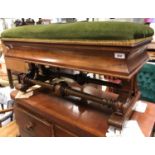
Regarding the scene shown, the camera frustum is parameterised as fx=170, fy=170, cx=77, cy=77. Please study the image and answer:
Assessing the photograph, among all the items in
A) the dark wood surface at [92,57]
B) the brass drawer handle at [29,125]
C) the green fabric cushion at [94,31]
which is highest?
the green fabric cushion at [94,31]

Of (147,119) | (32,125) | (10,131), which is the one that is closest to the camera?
(147,119)

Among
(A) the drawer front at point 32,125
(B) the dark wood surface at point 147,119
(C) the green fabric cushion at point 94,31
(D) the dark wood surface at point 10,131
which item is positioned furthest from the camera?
(D) the dark wood surface at point 10,131

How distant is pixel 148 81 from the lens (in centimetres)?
145

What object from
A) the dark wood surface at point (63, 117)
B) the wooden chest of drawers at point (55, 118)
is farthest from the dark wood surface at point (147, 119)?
the wooden chest of drawers at point (55, 118)

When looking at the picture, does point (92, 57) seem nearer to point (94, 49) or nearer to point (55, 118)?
point (94, 49)

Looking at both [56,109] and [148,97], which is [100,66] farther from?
[148,97]

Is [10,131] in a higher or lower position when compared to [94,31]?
lower

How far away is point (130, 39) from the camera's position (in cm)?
47

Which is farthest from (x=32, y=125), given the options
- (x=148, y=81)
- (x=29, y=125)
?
(x=148, y=81)

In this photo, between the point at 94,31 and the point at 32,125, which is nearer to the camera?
the point at 94,31

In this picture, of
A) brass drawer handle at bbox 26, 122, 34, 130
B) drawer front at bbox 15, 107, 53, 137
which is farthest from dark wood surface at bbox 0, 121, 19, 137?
brass drawer handle at bbox 26, 122, 34, 130

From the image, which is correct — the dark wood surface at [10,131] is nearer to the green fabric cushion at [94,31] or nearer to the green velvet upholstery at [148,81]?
the green fabric cushion at [94,31]

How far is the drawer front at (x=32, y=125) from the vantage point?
84 centimetres

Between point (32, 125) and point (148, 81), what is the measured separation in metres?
1.03
